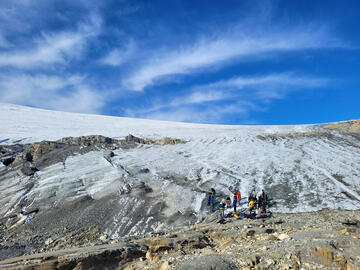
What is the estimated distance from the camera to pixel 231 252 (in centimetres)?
769

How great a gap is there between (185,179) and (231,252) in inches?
452

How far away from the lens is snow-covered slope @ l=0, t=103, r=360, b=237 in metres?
15.4

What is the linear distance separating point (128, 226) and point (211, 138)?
1847cm

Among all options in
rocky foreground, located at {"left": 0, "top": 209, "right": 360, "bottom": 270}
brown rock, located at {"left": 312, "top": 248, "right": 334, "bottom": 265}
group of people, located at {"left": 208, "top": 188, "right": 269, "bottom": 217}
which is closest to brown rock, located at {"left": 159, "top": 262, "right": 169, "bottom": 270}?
rocky foreground, located at {"left": 0, "top": 209, "right": 360, "bottom": 270}

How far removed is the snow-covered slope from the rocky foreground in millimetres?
4554

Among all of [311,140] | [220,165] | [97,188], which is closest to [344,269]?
[97,188]

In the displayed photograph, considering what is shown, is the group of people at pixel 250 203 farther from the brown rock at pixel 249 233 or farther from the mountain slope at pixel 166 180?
the brown rock at pixel 249 233

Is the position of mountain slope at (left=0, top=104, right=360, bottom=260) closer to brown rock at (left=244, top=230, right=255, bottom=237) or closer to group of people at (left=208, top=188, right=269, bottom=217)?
group of people at (left=208, top=188, right=269, bottom=217)

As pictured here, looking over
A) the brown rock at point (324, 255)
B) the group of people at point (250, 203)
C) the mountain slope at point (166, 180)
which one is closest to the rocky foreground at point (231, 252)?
the brown rock at point (324, 255)

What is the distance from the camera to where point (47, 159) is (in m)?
22.0

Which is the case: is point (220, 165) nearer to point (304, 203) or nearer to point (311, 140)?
point (304, 203)

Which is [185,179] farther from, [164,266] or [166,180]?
[164,266]

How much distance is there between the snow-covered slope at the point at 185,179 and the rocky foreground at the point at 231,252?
14.9 feet

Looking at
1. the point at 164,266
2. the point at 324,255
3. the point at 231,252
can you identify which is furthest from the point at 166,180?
the point at 324,255
